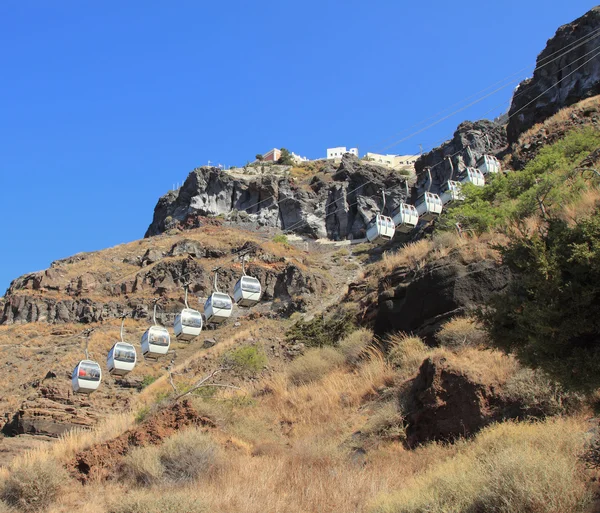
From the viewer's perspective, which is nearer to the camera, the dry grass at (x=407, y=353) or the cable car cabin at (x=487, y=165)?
the dry grass at (x=407, y=353)

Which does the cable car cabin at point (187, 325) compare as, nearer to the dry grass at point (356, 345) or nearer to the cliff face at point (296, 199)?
the dry grass at point (356, 345)

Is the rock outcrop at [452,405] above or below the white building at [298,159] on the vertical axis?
below

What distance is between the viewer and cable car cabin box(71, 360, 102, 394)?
814 inches

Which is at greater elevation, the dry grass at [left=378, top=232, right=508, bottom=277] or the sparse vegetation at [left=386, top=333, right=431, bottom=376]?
the dry grass at [left=378, top=232, right=508, bottom=277]

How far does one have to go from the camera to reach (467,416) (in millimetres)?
11406

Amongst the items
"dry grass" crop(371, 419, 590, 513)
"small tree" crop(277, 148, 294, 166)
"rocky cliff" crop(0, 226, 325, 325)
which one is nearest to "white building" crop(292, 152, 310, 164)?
"small tree" crop(277, 148, 294, 166)

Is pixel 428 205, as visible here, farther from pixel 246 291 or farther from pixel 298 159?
pixel 298 159

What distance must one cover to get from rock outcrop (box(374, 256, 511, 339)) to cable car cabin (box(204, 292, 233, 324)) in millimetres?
4424

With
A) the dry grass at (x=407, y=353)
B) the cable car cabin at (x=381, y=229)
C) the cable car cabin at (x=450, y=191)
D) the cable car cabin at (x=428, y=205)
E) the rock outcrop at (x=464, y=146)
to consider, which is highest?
the rock outcrop at (x=464, y=146)

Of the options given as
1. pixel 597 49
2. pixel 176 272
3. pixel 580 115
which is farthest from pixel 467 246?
pixel 176 272

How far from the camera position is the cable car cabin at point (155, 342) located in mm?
19656

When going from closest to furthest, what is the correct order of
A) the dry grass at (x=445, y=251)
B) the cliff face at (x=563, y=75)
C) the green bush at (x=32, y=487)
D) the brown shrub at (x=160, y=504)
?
the brown shrub at (x=160, y=504), the green bush at (x=32, y=487), the dry grass at (x=445, y=251), the cliff face at (x=563, y=75)

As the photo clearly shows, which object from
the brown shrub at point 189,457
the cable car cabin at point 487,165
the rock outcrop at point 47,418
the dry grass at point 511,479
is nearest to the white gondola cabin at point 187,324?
the rock outcrop at point 47,418

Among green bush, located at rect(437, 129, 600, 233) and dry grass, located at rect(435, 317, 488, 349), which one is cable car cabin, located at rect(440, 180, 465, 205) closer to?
green bush, located at rect(437, 129, 600, 233)
